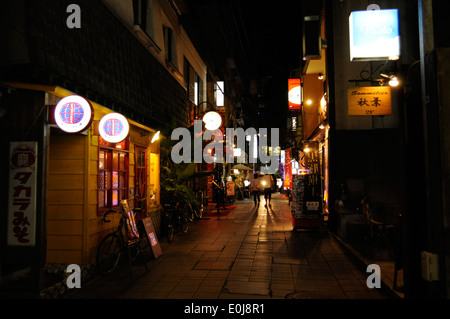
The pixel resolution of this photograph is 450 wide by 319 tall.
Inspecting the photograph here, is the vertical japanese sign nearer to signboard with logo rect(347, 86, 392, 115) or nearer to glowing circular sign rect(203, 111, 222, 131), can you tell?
signboard with logo rect(347, 86, 392, 115)

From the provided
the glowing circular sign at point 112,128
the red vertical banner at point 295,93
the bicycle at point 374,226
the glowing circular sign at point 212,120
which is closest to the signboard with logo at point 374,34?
the bicycle at point 374,226

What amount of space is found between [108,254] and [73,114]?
156 inches

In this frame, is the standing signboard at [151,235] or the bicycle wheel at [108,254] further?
the standing signboard at [151,235]

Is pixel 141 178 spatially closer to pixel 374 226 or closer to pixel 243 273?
pixel 243 273

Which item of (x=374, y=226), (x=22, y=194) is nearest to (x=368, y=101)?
(x=374, y=226)

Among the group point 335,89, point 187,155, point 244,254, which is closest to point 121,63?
point 187,155

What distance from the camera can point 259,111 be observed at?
67.2 m

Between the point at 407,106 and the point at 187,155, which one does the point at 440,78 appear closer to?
the point at 407,106

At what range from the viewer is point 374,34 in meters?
8.52

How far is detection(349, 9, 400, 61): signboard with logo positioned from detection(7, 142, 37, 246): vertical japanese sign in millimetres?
8017

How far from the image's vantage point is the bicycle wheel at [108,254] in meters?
7.62

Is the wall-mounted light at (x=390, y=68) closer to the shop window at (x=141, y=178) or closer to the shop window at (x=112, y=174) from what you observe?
the shop window at (x=112, y=174)

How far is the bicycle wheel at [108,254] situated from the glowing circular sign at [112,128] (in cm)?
236

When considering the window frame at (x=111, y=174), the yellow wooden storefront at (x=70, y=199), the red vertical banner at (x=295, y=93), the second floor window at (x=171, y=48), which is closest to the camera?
the yellow wooden storefront at (x=70, y=199)
